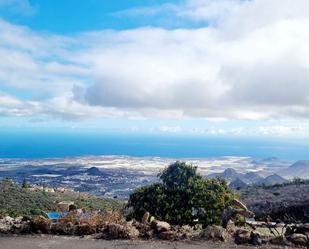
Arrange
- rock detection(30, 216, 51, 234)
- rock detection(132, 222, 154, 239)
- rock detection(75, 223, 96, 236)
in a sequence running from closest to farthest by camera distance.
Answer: rock detection(132, 222, 154, 239)
rock detection(75, 223, 96, 236)
rock detection(30, 216, 51, 234)

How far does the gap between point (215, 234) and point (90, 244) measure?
9.63ft

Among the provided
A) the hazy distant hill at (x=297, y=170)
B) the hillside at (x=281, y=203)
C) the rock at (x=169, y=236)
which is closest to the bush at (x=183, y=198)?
the rock at (x=169, y=236)

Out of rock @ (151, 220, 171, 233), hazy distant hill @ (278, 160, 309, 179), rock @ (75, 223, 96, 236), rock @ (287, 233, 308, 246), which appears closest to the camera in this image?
rock @ (287, 233, 308, 246)

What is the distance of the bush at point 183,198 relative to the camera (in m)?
15.4

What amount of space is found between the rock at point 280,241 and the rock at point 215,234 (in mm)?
1080

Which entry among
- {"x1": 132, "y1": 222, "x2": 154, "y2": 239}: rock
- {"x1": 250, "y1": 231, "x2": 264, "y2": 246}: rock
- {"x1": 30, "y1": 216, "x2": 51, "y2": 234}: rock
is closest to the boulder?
{"x1": 250, "y1": 231, "x2": 264, "y2": 246}: rock

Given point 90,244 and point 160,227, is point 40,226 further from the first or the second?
point 160,227

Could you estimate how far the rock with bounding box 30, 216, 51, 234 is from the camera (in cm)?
1165

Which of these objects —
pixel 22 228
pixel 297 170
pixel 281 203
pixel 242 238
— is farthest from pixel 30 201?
pixel 297 170

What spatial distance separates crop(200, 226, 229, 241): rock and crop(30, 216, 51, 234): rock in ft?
12.7

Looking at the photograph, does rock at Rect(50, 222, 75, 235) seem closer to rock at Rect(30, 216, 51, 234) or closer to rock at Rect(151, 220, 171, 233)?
rock at Rect(30, 216, 51, 234)

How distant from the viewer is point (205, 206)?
51.2 ft

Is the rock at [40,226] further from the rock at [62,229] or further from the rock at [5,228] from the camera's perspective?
the rock at [5,228]

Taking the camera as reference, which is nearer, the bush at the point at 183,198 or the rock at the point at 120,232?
the rock at the point at 120,232
